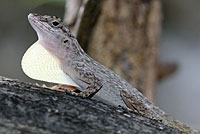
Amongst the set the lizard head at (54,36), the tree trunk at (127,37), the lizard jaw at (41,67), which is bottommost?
the lizard jaw at (41,67)

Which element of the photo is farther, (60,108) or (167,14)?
(167,14)

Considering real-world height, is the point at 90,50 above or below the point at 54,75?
above

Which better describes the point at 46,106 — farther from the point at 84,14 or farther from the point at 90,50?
the point at 90,50

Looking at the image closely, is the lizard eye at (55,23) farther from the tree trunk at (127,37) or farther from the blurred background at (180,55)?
the blurred background at (180,55)

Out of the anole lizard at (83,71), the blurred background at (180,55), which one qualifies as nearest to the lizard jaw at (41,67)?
the anole lizard at (83,71)

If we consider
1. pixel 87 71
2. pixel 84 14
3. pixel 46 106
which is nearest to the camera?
pixel 46 106

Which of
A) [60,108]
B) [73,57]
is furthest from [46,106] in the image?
[73,57]

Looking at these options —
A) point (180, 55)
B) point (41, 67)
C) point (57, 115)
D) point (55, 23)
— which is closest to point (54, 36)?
point (55, 23)
